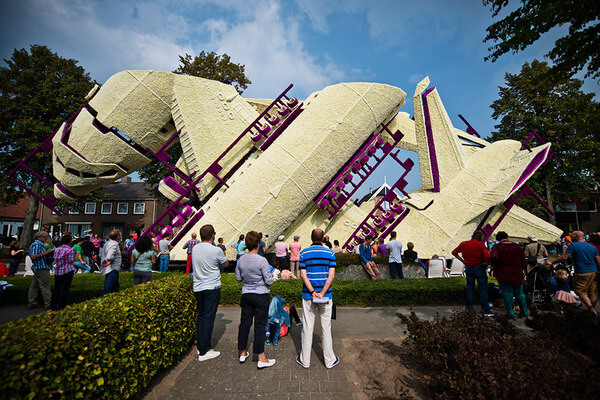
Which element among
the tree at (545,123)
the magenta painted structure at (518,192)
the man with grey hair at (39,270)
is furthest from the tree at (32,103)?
the tree at (545,123)

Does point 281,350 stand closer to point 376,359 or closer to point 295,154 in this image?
point 376,359

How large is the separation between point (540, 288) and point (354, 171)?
7593mm

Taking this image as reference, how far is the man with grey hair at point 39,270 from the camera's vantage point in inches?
280

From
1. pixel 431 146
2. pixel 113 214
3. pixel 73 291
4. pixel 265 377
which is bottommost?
pixel 265 377

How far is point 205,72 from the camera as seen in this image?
838 inches

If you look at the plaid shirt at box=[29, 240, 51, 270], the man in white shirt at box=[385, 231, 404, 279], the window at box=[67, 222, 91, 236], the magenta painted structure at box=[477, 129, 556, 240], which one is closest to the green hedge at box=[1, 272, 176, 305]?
the plaid shirt at box=[29, 240, 51, 270]

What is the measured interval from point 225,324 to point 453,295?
19.3 feet

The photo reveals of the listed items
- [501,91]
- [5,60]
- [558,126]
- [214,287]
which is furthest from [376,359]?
[501,91]

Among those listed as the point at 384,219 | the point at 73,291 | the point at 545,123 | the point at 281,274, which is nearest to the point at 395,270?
the point at 384,219

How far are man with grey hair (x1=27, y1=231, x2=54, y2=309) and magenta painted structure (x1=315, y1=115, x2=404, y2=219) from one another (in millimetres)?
8552

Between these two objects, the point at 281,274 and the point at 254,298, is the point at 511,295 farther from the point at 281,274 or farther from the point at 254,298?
the point at 281,274

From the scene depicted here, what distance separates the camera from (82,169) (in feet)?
35.6

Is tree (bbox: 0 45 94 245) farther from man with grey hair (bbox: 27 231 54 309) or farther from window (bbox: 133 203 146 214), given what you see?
window (bbox: 133 203 146 214)

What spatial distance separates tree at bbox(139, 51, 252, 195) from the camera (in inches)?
817
